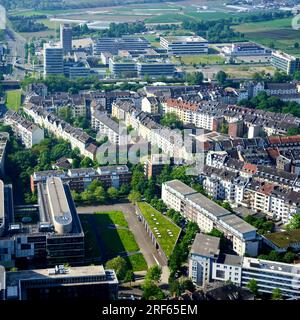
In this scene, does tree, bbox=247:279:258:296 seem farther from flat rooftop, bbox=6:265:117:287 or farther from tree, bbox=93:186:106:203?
tree, bbox=93:186:106:203

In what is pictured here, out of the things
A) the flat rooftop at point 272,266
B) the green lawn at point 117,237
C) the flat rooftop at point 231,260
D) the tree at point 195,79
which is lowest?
the green lawn at point 117,237

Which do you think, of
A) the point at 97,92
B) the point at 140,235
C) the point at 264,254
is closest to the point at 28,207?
the point at 140,235

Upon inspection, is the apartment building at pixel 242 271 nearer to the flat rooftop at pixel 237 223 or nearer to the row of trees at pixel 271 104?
the flat rooftop at pixel 237 223

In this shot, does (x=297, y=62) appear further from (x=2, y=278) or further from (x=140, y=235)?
(x=2, y=278)

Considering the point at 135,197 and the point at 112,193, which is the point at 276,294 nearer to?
the point at 135,197

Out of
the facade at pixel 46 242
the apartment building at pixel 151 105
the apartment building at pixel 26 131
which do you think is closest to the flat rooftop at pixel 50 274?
the facade at pixel 46 242

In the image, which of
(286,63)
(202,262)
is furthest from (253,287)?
(286,63)

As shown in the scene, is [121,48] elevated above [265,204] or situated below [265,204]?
above
